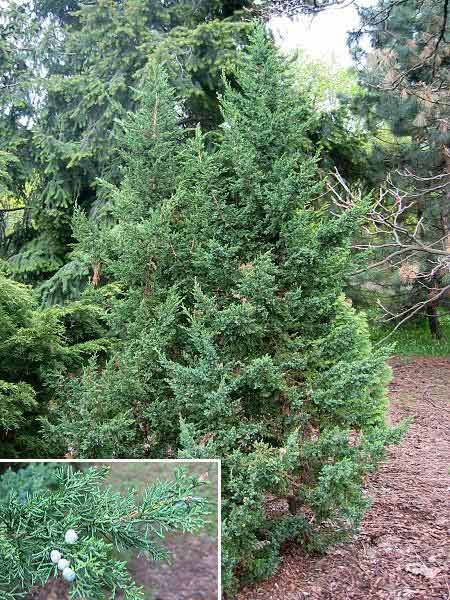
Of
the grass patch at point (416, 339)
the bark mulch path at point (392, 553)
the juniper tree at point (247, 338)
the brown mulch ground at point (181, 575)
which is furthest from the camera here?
the grass patch at point (416, 339)

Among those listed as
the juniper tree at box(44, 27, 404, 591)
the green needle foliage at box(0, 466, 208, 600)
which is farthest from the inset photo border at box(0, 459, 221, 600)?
the juniper tree at box(44, 27, 404, 591)

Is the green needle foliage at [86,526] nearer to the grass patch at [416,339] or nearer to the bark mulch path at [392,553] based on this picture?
the bark mulch path at [392,553]

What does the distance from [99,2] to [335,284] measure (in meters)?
6.38

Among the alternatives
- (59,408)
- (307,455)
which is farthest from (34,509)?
(59,408)

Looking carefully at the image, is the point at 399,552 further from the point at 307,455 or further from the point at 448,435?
the point at 448,435

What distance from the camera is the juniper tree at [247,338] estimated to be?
2.80 meters

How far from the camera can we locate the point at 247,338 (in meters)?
2.96

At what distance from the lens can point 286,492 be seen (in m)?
2.89

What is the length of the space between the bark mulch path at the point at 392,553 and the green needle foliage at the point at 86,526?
5.48 ft

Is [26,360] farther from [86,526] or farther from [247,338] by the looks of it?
[86,526]

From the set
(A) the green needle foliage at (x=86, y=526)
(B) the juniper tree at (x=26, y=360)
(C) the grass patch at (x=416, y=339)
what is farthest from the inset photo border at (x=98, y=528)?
(C) the grass patch at (x=416, y=339)

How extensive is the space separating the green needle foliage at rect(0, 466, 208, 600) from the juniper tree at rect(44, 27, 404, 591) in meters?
1.15

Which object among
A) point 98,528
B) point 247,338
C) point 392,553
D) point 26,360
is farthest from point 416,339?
point 98,528

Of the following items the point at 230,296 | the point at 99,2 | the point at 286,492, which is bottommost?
the point at 286,492
